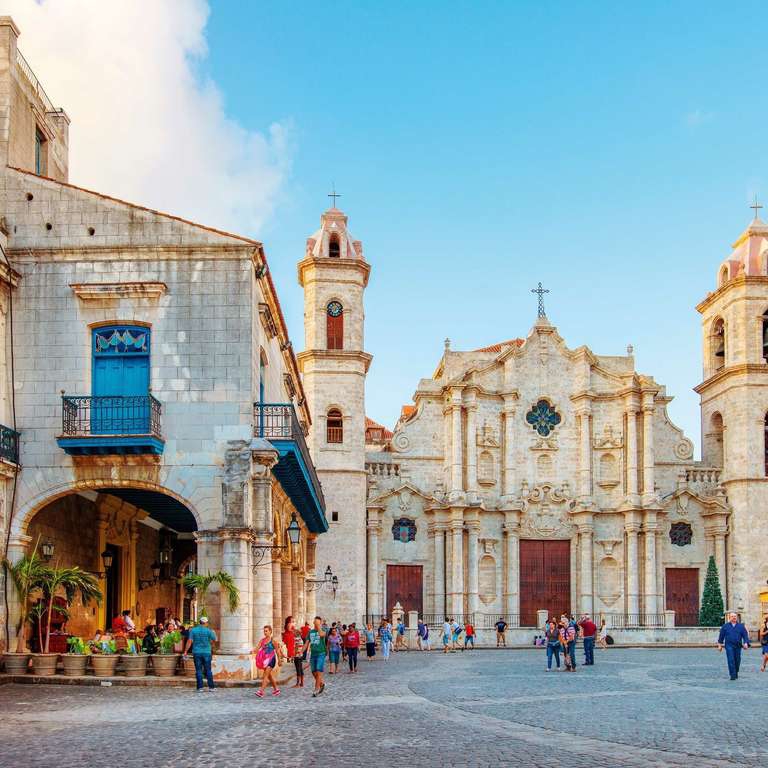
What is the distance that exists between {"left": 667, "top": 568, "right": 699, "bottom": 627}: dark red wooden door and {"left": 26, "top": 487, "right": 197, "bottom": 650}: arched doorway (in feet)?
84.7

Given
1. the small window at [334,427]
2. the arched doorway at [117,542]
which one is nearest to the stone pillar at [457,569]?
the small window at [334,427]

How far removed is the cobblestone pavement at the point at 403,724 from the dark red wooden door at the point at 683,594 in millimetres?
29345

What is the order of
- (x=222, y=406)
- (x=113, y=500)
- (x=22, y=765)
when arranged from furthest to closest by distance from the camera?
(x=113, y=500), (x=222, y=406), (x=22, y=765)

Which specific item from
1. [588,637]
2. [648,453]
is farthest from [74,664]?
[648,453]

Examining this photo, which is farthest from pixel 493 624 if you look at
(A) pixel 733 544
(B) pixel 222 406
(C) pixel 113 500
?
(B) pixel 222 406

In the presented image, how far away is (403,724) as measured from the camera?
49.1 feet

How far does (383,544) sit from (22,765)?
40.5 meters

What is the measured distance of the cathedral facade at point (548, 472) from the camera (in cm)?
5041

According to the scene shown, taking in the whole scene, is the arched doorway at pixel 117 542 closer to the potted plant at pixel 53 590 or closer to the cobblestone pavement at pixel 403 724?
the potted plant at pixel 53 590

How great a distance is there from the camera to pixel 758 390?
50.9m

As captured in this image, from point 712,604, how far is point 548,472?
360 inches

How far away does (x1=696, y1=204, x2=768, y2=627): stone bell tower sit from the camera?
50.3 metres

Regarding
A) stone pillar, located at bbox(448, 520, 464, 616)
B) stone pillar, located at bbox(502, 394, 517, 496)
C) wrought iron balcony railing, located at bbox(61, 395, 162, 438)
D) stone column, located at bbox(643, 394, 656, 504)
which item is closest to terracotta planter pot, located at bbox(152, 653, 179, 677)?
wrought iron balcony railing, located at bbox(61, 395, 162, 438)

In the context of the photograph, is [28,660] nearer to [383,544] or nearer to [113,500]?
[113,500]
